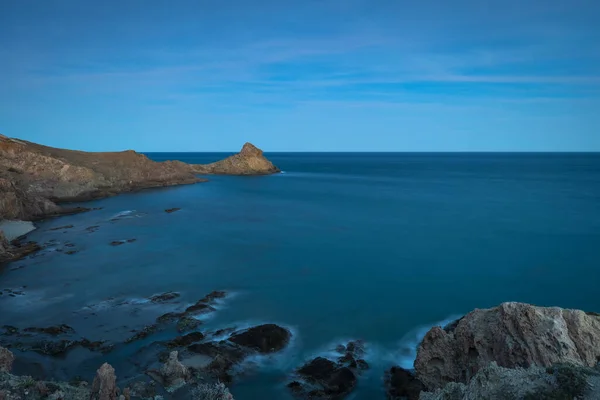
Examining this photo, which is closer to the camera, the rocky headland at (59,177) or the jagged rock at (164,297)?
the jagged rock at (164,297)

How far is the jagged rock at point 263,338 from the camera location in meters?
17.3

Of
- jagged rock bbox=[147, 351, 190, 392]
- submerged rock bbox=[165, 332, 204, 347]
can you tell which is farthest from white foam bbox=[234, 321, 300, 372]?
submerged rock bbox=[165, 332, 204, 347]

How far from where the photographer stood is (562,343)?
401 inches

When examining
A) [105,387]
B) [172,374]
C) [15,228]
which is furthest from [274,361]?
[15,228]

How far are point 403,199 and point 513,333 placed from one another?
5811 cm

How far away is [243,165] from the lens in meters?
116

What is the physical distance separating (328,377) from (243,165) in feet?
340

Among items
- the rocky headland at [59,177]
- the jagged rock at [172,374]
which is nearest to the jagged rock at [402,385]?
the jagged rock at [172,374]

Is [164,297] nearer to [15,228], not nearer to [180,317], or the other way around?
[180,317]

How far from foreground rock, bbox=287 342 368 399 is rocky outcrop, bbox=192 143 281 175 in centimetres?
10099

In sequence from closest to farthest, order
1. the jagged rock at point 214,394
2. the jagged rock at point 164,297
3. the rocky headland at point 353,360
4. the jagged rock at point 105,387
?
the rocky headland at point 353,360, the jagged rock at point 105,387, the jagged rock at point 214,394, the jagged rock at point 164,297

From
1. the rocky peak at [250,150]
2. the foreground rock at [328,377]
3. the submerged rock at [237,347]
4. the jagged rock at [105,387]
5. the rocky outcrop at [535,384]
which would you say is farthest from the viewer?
the rocky peak at [250,150]

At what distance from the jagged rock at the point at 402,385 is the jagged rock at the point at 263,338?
4735 millimetres

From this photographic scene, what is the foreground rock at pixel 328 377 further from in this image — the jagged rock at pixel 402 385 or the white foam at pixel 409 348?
the white foam at pixel 409 348
